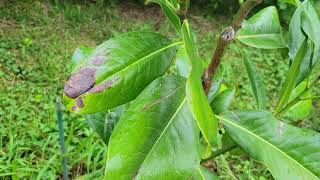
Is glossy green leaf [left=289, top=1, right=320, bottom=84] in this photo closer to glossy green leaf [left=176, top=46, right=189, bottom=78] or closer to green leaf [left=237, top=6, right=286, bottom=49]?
green leaf [left=237, top=6, right=286, bottom=49]

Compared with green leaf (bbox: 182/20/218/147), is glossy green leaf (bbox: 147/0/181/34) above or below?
above

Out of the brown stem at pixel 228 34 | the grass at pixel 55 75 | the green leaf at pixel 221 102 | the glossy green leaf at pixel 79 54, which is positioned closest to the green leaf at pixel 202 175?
the green leaf at pixel 221 102

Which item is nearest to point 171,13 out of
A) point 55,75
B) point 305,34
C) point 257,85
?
point 305,34

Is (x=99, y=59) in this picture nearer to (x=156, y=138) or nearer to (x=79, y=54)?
(x=156, y=138)

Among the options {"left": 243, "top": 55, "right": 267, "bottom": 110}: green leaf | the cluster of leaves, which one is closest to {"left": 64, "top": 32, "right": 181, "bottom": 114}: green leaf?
the cluster of leaves

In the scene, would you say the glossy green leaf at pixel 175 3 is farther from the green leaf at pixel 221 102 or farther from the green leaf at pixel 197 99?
the green leaf at pixel 221 102

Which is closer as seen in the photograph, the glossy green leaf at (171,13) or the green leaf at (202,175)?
the glossy green leaf at (171,13)
